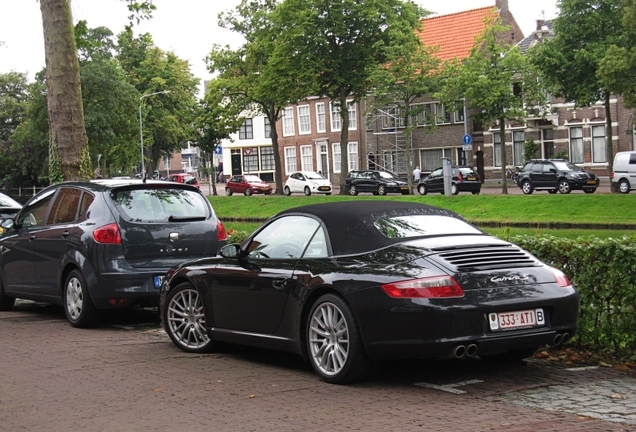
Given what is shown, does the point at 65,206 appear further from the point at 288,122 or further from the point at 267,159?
the point at 267,159

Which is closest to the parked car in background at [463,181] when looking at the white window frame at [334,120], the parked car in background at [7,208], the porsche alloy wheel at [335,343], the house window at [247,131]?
the white window frame at [334,120]

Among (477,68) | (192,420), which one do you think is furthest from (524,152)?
(192,420)

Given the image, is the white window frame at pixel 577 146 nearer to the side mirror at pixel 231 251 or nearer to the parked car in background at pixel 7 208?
the parked car in background at pixel 7 208

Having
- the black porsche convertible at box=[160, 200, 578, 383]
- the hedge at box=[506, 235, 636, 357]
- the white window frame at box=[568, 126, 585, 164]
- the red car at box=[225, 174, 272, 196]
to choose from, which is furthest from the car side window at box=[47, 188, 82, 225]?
the red car at box=[225, 174, 272, 196]

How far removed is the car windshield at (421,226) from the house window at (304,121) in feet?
251

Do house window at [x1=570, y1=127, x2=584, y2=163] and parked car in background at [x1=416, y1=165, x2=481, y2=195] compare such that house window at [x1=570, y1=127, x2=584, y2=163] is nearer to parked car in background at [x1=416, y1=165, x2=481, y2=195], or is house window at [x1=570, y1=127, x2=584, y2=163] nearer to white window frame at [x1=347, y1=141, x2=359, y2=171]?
parked car in background at [x1=416, y1=165, x2=481, y2=195]

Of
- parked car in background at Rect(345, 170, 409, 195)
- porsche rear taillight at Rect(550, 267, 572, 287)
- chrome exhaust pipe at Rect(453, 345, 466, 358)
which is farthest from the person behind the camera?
parked car in background at Rect(345, 170, 409, 195)

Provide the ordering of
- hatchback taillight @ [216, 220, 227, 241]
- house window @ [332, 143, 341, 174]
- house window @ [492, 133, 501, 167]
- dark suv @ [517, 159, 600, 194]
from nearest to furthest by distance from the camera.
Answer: hatchback taillight @ [216, 220, 227, 241] → dark suv @ [517, 159, 600, 194] → house window @ [492, 133, 501, 167] → house window @ [332, 143, 341, 174]

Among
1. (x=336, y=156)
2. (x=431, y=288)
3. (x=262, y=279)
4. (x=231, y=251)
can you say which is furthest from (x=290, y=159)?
(x=431, y=288)

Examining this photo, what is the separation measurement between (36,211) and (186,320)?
13.6 ft

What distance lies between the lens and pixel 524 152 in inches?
2552

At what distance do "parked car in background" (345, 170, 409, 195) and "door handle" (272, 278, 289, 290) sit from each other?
50.7 m

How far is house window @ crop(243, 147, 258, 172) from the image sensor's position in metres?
99.6

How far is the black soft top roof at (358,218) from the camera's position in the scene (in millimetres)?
7832
